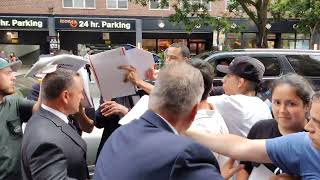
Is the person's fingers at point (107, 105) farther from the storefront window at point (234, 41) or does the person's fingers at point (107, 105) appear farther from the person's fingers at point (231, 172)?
the storefront window at point (234, 41)

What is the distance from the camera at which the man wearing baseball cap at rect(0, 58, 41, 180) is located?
282cm

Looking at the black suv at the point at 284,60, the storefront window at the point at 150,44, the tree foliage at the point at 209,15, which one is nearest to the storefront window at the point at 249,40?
the storefront window at the point at 150,44

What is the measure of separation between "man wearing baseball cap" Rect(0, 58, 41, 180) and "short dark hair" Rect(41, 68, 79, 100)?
0.46 m

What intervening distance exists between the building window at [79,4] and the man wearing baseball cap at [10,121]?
2611cm

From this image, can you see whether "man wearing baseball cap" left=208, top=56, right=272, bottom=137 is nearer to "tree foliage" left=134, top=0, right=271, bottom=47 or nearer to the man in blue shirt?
the man in blue shirt

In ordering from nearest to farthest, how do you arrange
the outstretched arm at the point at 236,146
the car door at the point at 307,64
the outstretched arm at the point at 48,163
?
the outstretched arm at the point at 236,146 → the outstretched arm at the point at 48,163 → the car door at the point at 307,64

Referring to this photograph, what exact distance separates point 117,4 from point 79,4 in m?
2.51

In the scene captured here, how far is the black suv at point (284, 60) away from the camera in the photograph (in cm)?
814

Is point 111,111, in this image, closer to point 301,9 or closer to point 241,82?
point 241,82

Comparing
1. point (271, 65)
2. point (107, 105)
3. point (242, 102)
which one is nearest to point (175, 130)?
point (242, 102)

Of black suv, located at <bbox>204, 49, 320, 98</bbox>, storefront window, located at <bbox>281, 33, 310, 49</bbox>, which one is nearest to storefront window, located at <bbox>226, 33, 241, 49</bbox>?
storefront window, located at <bbox>281, 33, 310, 49</bbox>

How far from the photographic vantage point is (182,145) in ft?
4.85

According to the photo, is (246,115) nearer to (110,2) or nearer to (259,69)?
(259,69)

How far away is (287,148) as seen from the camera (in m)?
1.87
